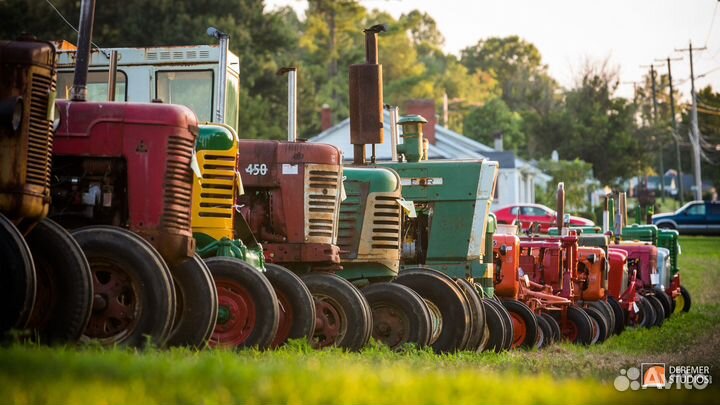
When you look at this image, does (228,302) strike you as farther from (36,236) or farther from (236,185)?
(36,236)

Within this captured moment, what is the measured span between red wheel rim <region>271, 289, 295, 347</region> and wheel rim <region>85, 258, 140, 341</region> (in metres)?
2.73

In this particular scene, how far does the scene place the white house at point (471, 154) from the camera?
198ft

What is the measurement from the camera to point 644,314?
985 inches

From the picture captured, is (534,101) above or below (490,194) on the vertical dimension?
above

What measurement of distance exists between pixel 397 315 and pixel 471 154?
50.3 metres

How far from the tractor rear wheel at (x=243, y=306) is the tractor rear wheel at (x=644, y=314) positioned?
46.4 ft

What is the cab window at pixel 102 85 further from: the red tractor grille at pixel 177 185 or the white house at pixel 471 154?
the white house at pixel 471 154

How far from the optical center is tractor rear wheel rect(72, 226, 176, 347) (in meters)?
9.80

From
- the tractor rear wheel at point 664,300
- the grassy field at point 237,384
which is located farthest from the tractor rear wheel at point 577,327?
the grassy field at point 237,384

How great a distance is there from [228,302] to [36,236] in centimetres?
272

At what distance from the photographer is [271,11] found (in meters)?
58.1

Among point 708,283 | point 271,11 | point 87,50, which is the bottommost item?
point 708,283

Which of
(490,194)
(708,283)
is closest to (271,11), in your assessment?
(708,283)

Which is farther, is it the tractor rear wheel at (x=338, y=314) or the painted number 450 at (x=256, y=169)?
the painted number 450 at (x=256, y=169)
